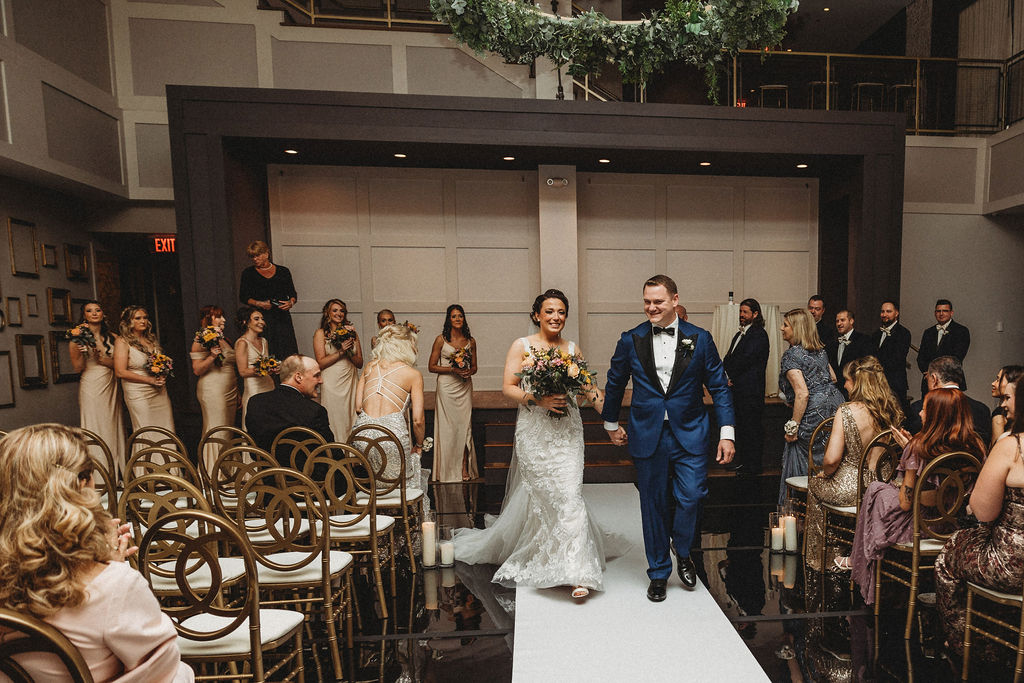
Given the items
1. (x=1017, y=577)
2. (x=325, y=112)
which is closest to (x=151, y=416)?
(x=325, y=112)

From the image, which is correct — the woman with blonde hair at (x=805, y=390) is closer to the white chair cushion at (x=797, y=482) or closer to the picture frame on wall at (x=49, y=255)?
the white chair cushion at (x=797, y=482)

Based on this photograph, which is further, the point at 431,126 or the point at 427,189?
the point at 427,189

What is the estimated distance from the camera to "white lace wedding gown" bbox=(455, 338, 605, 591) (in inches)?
117

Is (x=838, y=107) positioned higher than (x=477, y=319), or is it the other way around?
(x=838, y=107)

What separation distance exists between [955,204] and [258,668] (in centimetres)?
1015

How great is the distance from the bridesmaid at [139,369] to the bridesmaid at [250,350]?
767 millimetres

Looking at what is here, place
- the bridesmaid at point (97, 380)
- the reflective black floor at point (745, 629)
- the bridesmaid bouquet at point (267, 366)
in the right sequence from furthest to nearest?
the bridesmaid at point (97, 380) < the bridesmaid bouquet at point (267, 366) < the reflective black floor at point (745, 629)

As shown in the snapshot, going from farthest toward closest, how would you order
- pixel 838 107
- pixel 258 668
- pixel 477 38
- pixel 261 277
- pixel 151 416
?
pixel 838 107 → pixel 261 277 → pixel 151 416 → pixel 477 38 → pixel 258 668

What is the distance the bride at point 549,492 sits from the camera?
2984 mm

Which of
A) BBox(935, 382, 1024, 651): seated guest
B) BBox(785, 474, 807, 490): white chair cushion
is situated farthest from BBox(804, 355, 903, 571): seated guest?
BBox(935, 382, 1024, 651): seated guest

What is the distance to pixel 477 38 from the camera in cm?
291

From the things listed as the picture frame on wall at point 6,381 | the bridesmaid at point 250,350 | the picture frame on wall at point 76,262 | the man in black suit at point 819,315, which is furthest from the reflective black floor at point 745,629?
the picture frame on wall at point 76,262

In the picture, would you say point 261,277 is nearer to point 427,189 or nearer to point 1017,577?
point 427,189

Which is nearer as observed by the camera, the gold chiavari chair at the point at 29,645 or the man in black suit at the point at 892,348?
the gold chiavari chair at the point at 29,645
